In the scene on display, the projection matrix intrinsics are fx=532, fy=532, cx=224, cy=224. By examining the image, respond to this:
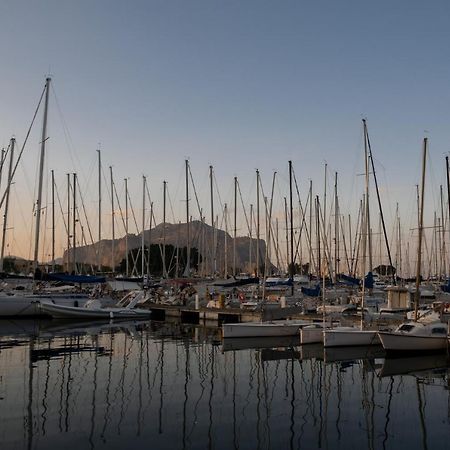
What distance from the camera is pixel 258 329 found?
31.8m

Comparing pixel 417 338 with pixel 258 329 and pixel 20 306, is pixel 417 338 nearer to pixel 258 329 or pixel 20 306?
pixel 258 329

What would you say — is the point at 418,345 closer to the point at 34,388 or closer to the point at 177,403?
the point at 177,403

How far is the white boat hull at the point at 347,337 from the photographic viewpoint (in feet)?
89.7

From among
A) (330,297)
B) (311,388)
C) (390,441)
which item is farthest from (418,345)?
(330,297)

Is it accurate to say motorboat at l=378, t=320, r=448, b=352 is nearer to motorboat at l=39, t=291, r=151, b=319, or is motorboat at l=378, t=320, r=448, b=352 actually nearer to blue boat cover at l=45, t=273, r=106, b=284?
motorboat at l=39, t=291, r=151, b=319

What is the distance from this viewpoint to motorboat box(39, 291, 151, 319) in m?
44.1

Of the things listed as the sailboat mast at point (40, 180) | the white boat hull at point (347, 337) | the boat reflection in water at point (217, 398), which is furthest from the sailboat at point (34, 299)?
the white boat hull at point (347, 337)

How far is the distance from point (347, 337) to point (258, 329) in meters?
6.14

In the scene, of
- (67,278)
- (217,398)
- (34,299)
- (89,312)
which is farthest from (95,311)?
(217,398)

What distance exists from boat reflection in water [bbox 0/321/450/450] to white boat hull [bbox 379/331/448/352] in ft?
2.77

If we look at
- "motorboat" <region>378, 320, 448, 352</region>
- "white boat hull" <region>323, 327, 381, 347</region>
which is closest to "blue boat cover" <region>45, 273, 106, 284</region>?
"white boat hull" <region>323, 327, 381, 347</region>

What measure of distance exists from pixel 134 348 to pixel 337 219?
117 feet

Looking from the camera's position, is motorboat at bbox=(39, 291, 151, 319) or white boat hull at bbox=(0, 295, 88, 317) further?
motorboat at bbox=(39, 291, 151, 319)

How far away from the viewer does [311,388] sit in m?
18.5
